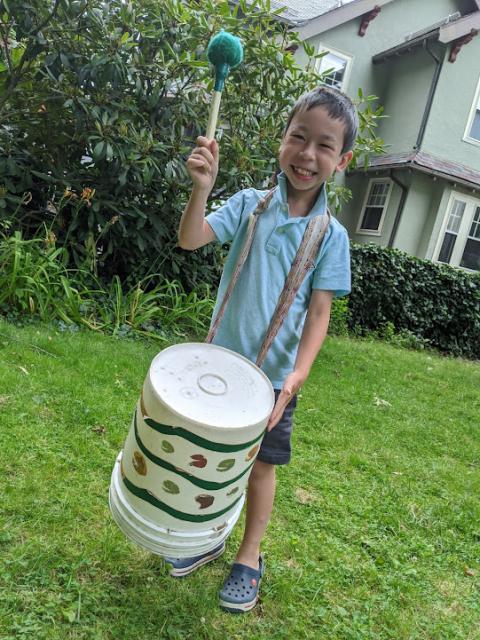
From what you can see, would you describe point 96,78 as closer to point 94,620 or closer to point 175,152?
point 175,152

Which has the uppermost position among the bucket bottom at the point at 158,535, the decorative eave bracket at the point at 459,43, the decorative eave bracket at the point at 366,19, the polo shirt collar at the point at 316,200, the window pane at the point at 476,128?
the decorative eave bracket at the point at 366,19

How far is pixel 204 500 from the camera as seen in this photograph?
127 centimetres

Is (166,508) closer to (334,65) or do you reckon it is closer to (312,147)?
(312,147)

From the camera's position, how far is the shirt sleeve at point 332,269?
1.60 meters

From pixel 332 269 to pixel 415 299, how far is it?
663cm

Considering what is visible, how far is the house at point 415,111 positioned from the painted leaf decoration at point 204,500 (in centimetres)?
991

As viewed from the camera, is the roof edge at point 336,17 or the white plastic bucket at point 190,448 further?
the roof edge at point 336,17

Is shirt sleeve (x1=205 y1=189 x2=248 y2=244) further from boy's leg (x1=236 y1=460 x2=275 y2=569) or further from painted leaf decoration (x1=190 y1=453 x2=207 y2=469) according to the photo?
boy's leg (x1=236 y1=460 x2=275 y2=569)

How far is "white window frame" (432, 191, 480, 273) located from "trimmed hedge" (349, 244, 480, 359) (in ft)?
9.25

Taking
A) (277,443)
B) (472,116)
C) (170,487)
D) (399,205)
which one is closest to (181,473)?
(170,487)

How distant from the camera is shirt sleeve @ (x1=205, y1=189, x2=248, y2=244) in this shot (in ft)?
5.17

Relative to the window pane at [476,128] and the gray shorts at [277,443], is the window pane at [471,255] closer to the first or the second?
the window pane at [476,128]

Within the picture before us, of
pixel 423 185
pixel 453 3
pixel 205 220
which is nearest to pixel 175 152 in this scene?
pixel 205 220

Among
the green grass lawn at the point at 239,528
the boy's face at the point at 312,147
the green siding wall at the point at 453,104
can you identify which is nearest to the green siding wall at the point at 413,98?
the green siding wall at the point at 453,104
